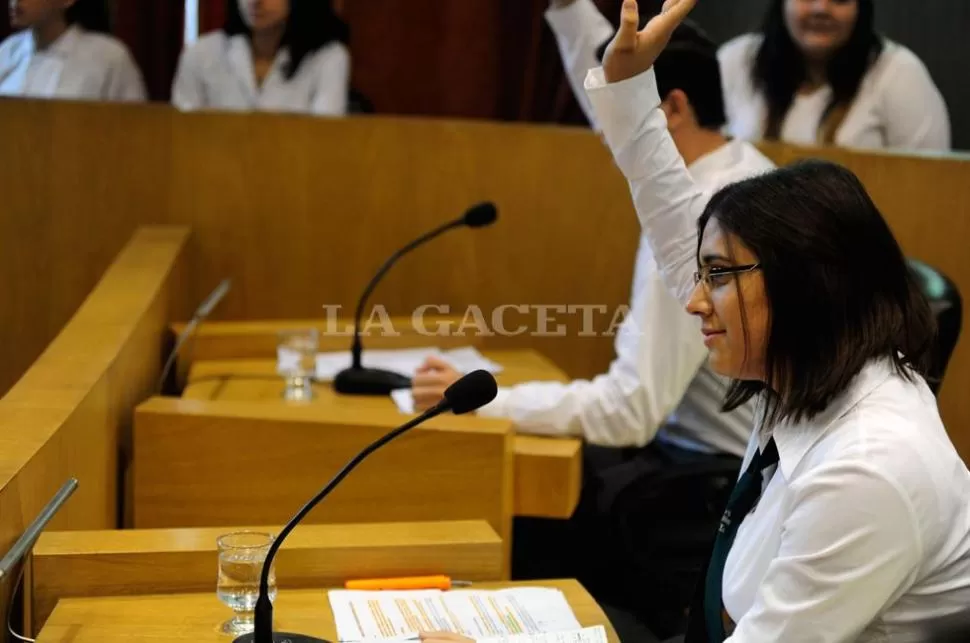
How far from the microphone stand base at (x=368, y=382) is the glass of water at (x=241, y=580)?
3.14ft

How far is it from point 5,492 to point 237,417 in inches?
22.3

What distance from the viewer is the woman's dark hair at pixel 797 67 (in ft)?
9.45

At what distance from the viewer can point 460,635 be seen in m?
1.34

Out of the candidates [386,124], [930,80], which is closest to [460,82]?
[386,124]

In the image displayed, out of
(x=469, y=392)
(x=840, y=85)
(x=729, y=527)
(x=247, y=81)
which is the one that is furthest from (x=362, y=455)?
(x=247, y=81)

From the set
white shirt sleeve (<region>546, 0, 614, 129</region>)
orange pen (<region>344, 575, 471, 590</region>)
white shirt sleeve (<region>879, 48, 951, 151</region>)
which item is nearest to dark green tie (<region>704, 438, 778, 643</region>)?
orange pen (<region>344, 575, 471, 590</region>)

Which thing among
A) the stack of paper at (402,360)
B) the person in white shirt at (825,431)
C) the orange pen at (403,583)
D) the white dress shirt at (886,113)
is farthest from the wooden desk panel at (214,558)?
the white dress shirt at (886,113)

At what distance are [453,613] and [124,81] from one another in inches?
84.4

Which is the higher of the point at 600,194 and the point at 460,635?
the point at 600,194

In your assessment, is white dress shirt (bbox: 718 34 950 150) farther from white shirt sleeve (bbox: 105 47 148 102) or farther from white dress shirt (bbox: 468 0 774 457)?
white shirt sleeve (bbox: 105 47 148 102)

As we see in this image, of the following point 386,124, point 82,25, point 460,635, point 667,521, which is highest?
point 82,25

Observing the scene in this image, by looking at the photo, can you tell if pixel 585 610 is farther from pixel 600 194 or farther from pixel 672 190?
pixel 600 194

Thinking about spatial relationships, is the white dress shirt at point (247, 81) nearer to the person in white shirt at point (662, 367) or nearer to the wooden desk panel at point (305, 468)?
the person in white shirt at point (662, 367)

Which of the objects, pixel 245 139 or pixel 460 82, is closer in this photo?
pixel 245 139
